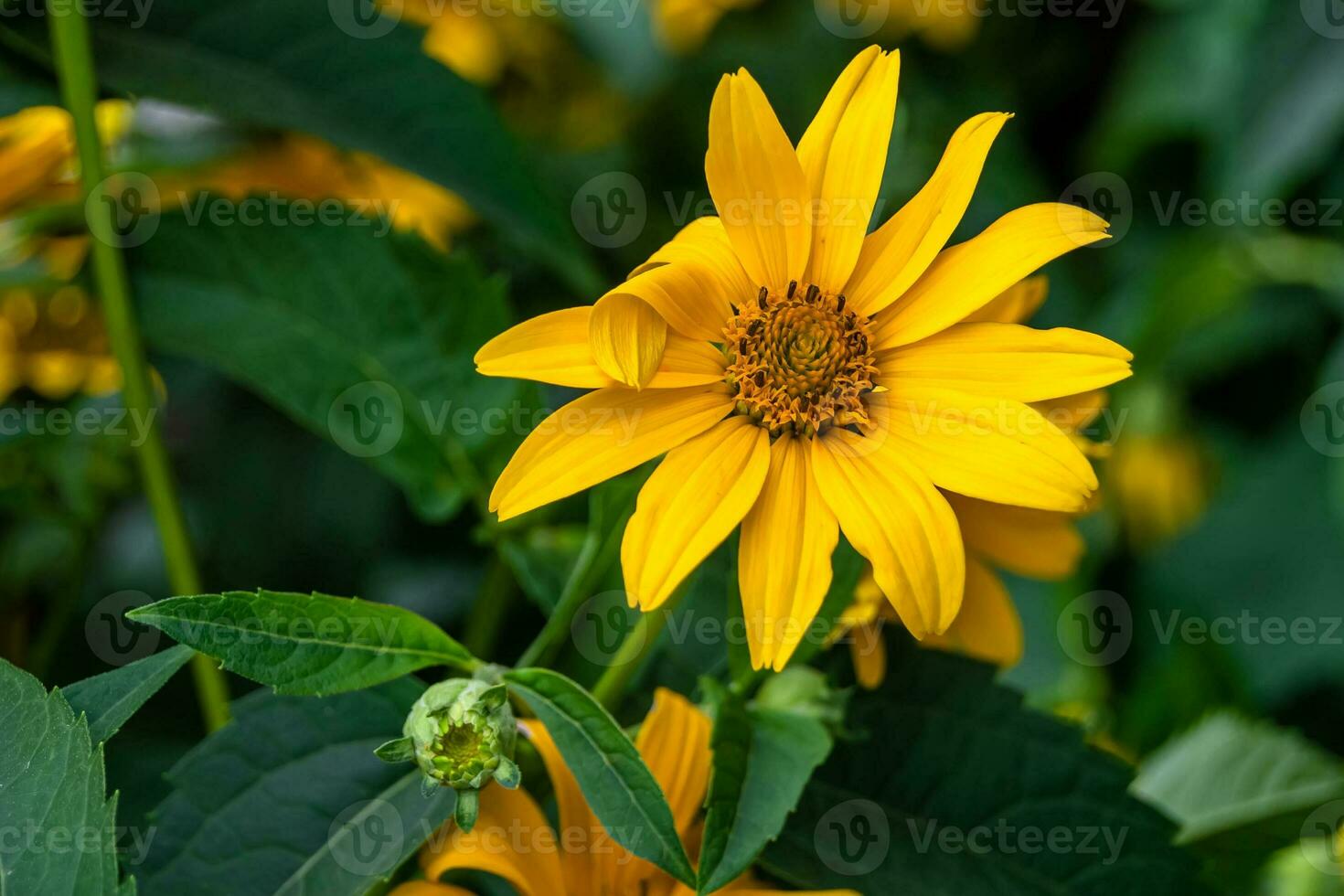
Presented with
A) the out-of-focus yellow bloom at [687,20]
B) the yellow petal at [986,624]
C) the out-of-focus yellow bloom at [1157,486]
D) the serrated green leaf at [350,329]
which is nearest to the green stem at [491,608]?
the serrated green leaf at [350,329]

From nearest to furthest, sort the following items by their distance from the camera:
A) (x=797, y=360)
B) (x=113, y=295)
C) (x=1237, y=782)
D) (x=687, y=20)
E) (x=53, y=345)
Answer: (x=797, y=360) → (x=113, y=295) → (x=1237, y=782) → (x=53, y=345) → (x=687, y=20)

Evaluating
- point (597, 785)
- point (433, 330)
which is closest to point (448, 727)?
point (597, 785)

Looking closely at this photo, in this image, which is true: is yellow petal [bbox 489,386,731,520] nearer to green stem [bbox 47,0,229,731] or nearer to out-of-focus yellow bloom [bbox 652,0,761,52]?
green stem [bbox 47,0,229,731]

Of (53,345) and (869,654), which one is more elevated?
(53,345)

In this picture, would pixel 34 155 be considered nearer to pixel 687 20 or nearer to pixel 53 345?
pixel 53 345

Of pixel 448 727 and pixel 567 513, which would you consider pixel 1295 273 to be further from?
pixel 448 727

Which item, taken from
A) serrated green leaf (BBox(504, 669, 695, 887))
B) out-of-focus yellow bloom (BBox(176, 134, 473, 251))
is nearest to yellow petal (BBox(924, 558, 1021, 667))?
serrated green leaf (BBox(504, 669, 695, 887))

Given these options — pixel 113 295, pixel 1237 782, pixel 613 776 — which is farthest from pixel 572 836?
pixel 1237 782
